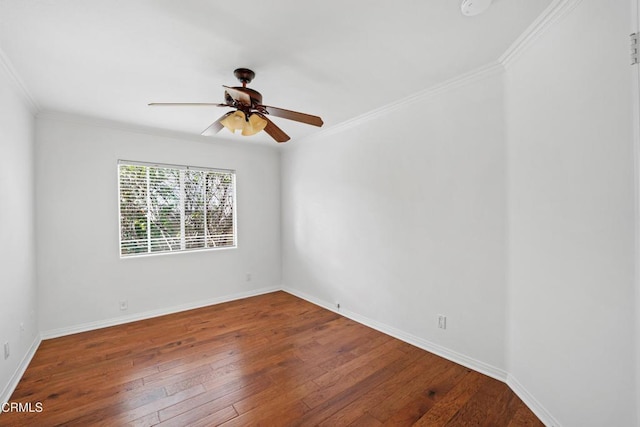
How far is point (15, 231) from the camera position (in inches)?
91.8

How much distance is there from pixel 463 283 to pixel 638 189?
145cm

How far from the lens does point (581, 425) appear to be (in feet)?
4.93

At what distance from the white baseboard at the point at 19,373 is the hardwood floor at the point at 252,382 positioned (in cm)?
5

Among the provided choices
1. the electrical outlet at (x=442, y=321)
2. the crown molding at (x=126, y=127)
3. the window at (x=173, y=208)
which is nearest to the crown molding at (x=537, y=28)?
the electrical outlet at (x=442, y=321)

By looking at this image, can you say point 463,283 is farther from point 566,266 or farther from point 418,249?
point 566,266

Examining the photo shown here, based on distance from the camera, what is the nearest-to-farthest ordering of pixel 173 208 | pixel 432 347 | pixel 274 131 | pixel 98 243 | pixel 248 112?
pixel 248 112, pixel 274 131, pixel 432 347, pixel 98 243, pixel 173 208

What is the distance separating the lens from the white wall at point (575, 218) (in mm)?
1299

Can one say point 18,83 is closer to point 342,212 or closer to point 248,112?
point 248,112

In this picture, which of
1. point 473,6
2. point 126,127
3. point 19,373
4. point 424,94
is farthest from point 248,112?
point 19,373

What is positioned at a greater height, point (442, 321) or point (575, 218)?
point (575, 218)

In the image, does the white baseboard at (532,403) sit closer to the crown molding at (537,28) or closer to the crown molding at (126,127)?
the crown molding at (537,28)

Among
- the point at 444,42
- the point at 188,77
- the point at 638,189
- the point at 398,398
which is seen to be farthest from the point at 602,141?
the point at 188,77
